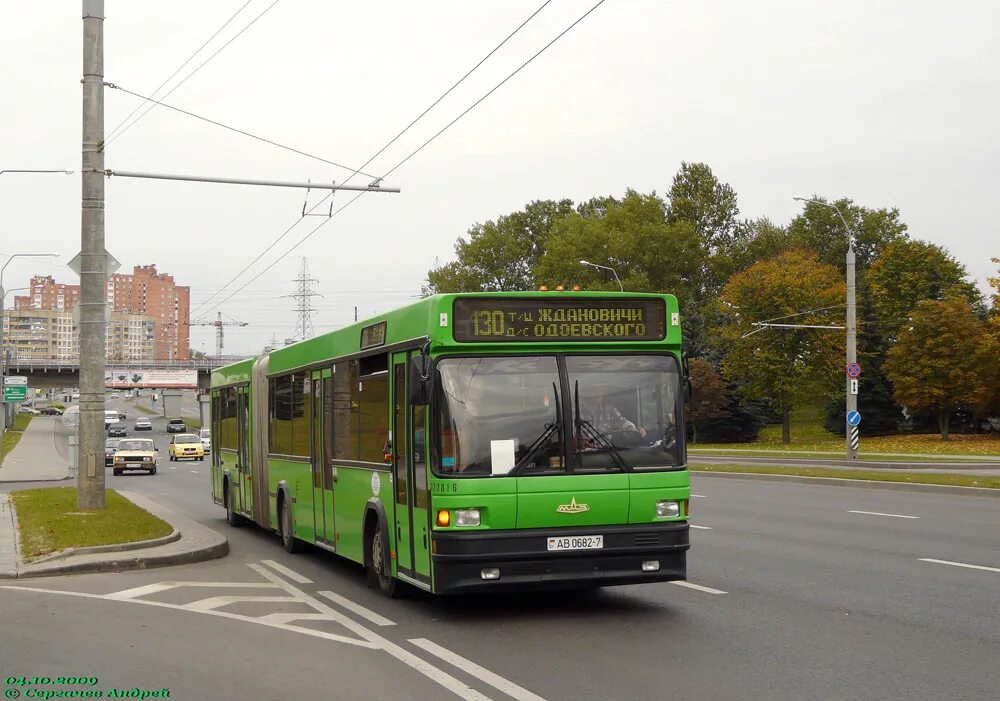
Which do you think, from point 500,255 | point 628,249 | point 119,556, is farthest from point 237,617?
point 500,255

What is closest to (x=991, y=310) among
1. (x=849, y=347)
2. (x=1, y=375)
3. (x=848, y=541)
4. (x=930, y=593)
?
(x=849, y=347)

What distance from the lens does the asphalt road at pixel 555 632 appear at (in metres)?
7.78

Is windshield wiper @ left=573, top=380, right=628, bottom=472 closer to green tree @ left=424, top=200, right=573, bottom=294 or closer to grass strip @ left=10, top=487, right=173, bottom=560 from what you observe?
grass strip @ left=10, top=487, right=173, bottom=560

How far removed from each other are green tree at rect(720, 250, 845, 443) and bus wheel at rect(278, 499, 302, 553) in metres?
57.3

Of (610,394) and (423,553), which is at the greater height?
(610,394)

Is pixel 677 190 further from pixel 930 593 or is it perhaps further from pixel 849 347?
pixel 930 593

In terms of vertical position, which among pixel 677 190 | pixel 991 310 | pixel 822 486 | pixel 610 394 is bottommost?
pixel 822 486

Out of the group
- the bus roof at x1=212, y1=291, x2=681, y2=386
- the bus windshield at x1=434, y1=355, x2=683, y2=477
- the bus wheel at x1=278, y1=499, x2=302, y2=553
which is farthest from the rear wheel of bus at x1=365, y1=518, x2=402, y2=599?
the bus wheel at x1=278, y1=499, x2=302, y2=553

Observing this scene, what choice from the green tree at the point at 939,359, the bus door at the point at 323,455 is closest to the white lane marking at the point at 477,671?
the bus door at the point at 323,455

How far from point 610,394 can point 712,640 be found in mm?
2333

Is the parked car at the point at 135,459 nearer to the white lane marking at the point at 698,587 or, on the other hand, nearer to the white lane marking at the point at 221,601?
the white lane marking at the point at 221,601

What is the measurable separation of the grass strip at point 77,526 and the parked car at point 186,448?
142 ft

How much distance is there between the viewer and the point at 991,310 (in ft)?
237

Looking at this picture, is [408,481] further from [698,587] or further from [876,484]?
[876,484]
